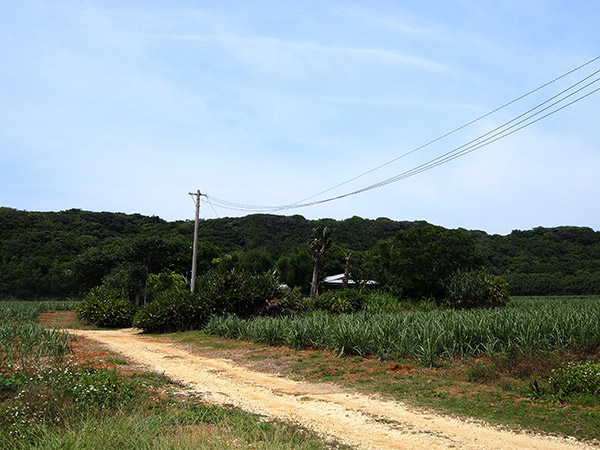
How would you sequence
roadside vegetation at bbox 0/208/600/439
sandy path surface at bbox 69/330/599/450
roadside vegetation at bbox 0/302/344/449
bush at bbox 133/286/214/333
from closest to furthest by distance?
1. roadside vegetation at bbox 0/302/344/449
2. sandy path surface at bbox 69/330/599/450
3. roadside vegetation at bbox 0/208/600/439
4. bush at bbox 133/286/214/333

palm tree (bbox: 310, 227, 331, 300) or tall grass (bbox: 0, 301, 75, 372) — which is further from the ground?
palm tree (bbox: 310, 227, 331, 300)

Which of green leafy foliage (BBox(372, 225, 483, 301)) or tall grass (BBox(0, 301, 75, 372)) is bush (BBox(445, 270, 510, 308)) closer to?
green leafy foliage (BBox(372, 225, 483, 301))

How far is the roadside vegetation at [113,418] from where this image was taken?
17.0 ft

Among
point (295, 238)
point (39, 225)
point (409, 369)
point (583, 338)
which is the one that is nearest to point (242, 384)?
point (409, 369)

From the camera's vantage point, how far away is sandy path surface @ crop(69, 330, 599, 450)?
653cm

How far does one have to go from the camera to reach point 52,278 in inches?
2249

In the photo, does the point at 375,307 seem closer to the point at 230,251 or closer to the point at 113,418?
the point at 113,418

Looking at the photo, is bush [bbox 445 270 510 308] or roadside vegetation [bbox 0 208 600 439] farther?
bush [bbox 445 270 510 308]

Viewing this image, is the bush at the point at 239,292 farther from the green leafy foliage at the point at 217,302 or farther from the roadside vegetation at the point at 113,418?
the roadside vegetation at the point at 113,418

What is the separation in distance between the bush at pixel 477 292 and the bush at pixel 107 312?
1855cm

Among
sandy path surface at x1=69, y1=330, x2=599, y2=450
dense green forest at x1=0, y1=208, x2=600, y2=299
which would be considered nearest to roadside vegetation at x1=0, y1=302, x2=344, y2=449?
sandy path surface at x1=69, y1=330, x2=599, y2=450

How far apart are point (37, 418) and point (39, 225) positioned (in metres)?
63.8

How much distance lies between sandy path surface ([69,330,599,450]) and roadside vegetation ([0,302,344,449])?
65 cm

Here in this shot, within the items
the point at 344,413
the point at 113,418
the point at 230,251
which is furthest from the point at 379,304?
the point at 230,251
